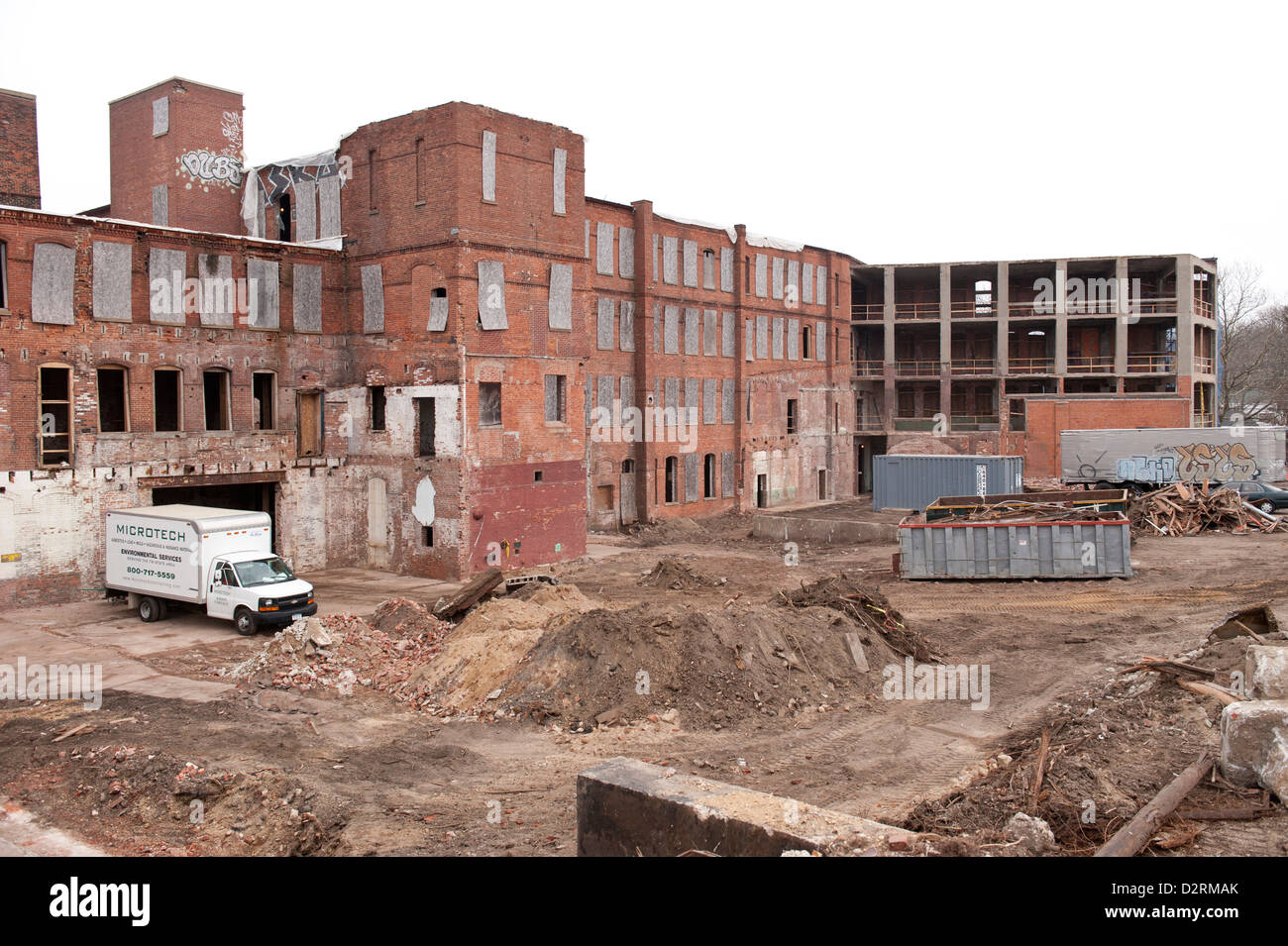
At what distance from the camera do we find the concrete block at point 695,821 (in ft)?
25.5

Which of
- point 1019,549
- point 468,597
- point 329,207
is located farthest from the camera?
point 329,207

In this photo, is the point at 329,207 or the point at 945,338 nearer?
the point at 329,207

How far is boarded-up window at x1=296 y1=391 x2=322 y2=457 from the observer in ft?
98.8

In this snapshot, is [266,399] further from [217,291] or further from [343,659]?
[343,659]

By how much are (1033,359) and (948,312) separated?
5808mm

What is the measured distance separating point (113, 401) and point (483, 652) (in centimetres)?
1538

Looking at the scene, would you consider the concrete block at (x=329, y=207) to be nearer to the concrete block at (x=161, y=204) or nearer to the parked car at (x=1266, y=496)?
the concrete block at (x=161, y=204)

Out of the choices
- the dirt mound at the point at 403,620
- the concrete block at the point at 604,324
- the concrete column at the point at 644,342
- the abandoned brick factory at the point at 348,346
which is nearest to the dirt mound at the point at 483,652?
the dirt mound at the point at 403,620

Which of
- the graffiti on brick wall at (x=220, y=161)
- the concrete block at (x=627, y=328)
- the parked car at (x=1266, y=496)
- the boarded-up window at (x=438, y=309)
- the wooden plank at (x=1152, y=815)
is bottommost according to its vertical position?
the wooden plank at (x=1152, y=815)

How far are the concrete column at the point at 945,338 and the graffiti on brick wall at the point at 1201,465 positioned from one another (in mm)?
13374

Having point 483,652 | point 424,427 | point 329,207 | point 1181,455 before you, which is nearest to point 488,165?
point 329,207

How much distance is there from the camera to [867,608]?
1947 centimetres

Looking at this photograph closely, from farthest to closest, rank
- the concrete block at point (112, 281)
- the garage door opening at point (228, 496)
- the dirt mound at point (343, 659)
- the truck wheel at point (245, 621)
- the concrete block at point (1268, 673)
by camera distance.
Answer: the garage door opening at point (228, 496) < the concrete block at point (112, 281) < the truck wheel at point (245, 621) < the dirt mound at point (343, 659) < the concrete block at point (1268, 673)
